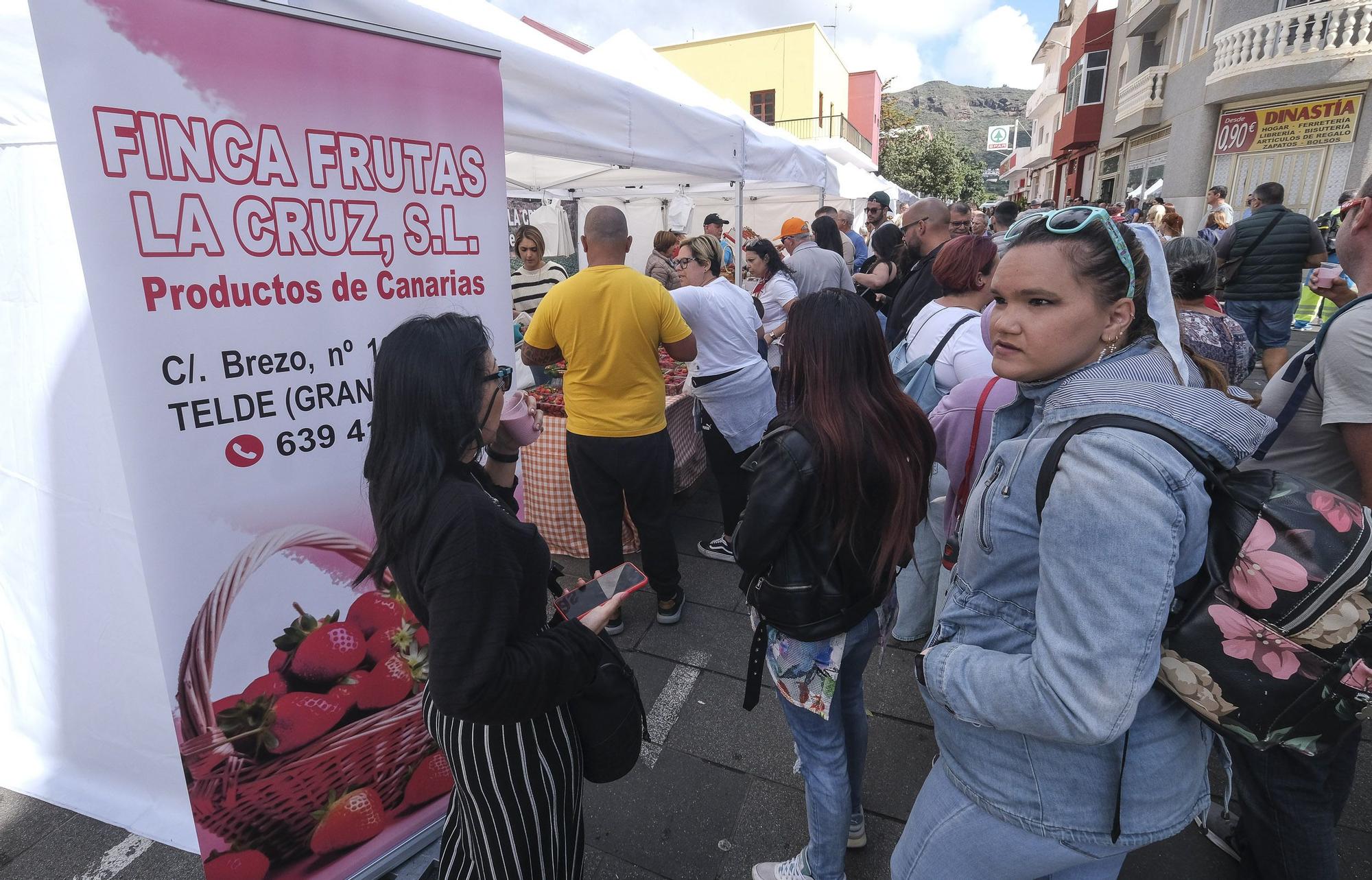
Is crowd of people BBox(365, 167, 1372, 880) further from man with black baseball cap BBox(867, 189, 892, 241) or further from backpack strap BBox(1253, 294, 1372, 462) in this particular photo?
man with black baseball cap BBox(867, 189, 892, 241)

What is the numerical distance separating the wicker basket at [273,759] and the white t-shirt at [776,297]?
3444 mm

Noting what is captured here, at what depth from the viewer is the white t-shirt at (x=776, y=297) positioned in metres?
4.61

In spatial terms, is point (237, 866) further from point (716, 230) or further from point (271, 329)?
point (716, 230)

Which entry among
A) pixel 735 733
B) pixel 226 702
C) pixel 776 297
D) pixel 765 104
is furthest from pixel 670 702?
pixel 765 104

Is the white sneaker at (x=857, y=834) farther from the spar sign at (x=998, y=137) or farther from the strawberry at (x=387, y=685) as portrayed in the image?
the spar sign at (x=998, y=137)

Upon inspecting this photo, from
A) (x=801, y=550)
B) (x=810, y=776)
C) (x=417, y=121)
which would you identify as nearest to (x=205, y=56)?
(x=417, y=121)

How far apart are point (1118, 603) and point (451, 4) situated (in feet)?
8.73

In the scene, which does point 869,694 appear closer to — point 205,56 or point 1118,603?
point 1118,603

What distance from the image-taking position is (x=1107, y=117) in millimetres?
21609

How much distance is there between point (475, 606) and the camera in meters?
1.11

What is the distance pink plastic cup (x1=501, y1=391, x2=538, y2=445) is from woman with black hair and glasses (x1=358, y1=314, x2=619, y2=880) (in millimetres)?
333

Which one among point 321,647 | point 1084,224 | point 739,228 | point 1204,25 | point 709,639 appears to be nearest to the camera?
point 1084,224

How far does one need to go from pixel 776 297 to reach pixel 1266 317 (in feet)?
13.8

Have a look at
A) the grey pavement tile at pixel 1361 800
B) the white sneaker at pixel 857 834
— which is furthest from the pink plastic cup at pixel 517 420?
the grey pavement tile at pixel 1361 800
